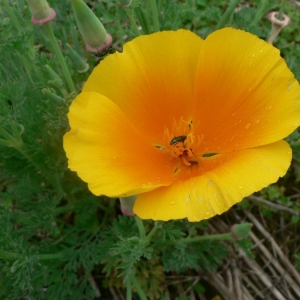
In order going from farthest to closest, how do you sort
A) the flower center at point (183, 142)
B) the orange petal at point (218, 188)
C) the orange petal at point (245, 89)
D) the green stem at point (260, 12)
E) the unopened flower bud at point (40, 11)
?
the green stem at point (260, 12) < the flower center at point (183, 142) < the unopened flower bud at point (40, 11) < the orange petal at point (245, 89) < the orange petal at point (218, 188)

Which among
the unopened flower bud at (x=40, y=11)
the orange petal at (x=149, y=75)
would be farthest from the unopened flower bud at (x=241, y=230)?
the unopened flower bud at (x=40, y=11)

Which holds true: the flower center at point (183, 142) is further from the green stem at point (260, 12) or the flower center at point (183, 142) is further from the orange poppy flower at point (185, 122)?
the green stem at point (260, 12)

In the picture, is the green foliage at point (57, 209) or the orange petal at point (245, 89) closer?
the orange petal at point (245, 89)

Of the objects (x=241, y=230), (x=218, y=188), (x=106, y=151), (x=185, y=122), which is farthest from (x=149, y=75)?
(x=241, y=230)

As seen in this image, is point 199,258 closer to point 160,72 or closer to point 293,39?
point 160,72

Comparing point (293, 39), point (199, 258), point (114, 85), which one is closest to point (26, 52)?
point (114, 85)

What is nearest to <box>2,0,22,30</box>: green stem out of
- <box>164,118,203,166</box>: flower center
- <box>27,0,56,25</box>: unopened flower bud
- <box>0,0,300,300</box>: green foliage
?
<box>0,0,300,300</box>: green foliage

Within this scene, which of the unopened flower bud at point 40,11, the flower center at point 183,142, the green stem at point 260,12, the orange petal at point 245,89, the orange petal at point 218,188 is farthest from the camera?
the green stem at point 260,12
